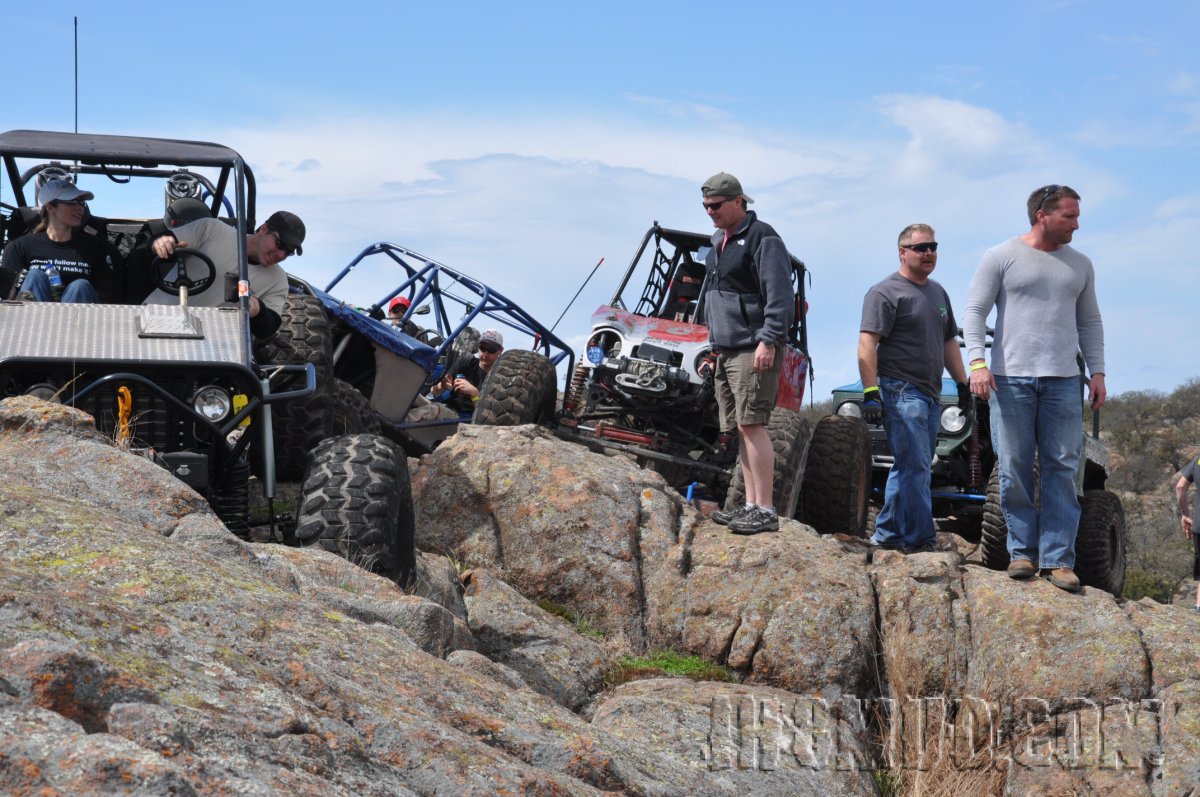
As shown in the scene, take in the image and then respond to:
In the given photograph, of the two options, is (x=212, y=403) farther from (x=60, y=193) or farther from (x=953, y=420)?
(x=953, y=420)

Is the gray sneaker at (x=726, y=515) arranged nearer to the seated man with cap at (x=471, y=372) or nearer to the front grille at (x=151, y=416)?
the front grille at (x=151, y=416)

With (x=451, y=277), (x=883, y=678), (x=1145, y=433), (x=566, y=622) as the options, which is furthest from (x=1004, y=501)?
(x=1145, y=433)

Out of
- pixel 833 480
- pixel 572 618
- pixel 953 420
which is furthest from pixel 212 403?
pixel 953 420

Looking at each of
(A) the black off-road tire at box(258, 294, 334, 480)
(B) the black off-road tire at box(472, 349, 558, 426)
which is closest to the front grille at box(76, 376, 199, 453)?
(A) the black off-road tire at box(258, 294, 334, 480)

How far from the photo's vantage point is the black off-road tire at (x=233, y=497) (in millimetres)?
6117

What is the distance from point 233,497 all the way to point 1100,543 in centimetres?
601

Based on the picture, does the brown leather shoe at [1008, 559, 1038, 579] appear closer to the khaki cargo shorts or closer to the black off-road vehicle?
the khaki cargo shorts

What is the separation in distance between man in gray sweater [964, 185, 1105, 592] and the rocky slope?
1.63 feet

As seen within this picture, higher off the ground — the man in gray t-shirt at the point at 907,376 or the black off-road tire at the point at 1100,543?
the man in gray t-shirt at the point at 907,376

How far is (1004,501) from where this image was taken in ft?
20.2

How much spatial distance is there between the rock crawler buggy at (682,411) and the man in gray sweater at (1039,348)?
2180 millimetres

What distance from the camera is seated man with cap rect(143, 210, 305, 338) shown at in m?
6.60

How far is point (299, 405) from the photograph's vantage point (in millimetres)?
8094

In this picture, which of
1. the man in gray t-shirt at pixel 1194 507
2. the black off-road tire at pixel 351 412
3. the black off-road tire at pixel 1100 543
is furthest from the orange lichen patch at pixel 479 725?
the man in gray t-shirt at pixel 1194 507
